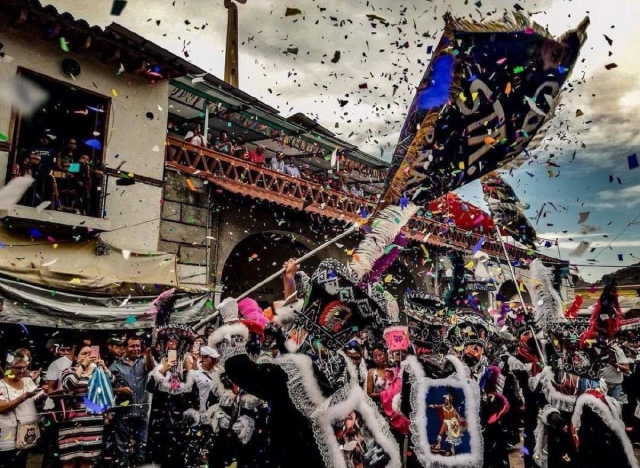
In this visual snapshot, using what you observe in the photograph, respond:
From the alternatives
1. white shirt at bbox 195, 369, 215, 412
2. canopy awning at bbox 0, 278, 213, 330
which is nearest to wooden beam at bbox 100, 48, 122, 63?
canopy awning at bbox 0, 278, 213, 330

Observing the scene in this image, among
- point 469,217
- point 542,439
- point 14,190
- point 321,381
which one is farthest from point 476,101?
point 14,190

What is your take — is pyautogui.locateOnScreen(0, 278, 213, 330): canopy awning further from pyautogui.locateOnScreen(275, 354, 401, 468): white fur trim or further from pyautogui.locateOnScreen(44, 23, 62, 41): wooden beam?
pyautogui.locateOnScreen(275, 354, 401, 468): white fur trim

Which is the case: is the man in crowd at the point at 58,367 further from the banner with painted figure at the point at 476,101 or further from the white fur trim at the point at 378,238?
the banner with painted figure at the point at 476,101

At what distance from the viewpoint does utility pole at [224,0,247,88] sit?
20.0 m

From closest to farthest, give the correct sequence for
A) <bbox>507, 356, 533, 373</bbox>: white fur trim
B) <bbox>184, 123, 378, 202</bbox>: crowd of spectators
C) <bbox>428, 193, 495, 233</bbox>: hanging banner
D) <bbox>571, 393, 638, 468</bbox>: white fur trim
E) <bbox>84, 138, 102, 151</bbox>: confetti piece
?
<bbox>571, 393, 638, 468</bbox>: white fur trim
<bbox>507, 356, 533, 373</bbox>: white fur trim
<bbox>428, 193, 495, 233</bbox>: hanging banner
<bbox>84, 138, 102, 151</bbox>: confetti piece
<bbox>184, 123, 378, 202</bbox>: crowd of spectators

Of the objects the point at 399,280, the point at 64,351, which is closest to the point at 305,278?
the point at 64,351

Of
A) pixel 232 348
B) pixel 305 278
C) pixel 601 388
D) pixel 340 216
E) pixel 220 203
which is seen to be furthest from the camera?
pixel 340 216

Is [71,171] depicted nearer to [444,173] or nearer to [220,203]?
[220,203]

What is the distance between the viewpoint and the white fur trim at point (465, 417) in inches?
156

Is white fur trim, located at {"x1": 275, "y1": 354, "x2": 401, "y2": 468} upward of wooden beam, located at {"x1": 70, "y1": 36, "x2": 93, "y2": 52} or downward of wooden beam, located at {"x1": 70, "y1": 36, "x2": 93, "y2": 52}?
downward

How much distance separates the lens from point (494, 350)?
6.64 meters

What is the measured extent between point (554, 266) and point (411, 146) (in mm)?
3642

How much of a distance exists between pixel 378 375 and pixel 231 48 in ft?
57.0

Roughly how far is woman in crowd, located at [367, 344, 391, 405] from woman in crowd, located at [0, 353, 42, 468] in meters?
3.70
